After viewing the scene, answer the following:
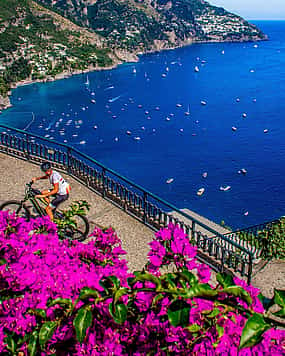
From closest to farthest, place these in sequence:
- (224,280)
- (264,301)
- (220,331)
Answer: (220,331) → (224,280) → (264,301)

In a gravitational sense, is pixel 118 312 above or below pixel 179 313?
below

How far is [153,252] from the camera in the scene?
3332 mm

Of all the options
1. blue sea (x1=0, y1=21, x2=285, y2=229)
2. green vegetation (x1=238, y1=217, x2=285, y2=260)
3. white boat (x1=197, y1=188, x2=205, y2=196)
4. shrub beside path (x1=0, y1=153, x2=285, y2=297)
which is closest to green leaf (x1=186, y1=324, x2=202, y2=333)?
shrub beside path (x1=0, y1=153, x2=285, y2=297)

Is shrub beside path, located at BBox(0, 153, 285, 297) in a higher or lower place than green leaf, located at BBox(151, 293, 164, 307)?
lower

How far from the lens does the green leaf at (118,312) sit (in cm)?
242

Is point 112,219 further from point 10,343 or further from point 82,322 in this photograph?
point 82,322

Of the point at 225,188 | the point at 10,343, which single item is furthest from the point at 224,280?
the point at 225,188

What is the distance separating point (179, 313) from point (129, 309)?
2.32ft

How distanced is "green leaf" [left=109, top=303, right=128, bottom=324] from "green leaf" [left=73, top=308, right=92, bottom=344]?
13 cm

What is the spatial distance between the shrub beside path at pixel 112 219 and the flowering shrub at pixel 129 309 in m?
5.37

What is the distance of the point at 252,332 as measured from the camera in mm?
2027

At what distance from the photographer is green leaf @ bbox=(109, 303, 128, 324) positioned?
2418 millimetres

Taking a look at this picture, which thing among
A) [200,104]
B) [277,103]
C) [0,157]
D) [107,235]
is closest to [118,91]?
[200,104]

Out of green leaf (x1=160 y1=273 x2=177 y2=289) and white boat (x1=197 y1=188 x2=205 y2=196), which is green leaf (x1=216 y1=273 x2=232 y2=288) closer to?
green leaf (x1=160 y1=273 x2=177 y2=289)
